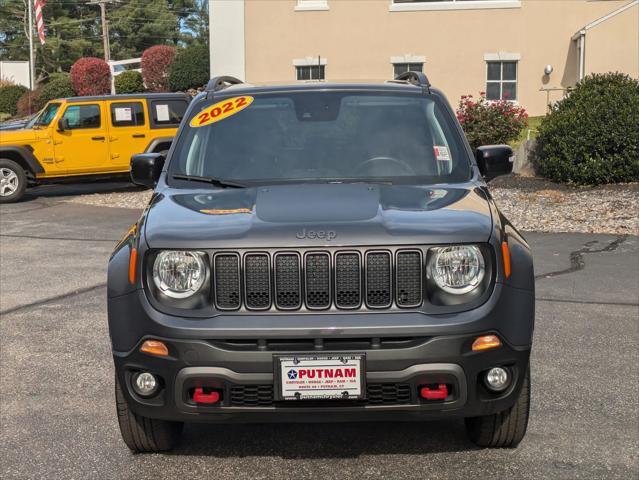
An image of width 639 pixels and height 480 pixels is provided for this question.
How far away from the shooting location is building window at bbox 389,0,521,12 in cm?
2750

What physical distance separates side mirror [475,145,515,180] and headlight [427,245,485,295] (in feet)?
4.92

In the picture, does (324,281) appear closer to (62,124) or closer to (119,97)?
(62,124)

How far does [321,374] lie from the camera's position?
12.7ft

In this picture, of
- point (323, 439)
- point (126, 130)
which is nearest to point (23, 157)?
point (126, 130)

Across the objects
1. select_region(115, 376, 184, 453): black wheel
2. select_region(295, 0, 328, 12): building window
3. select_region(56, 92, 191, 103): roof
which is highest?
select_region(295, 0, 328, 12): building window

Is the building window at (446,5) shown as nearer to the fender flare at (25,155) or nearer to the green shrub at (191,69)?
the green shrub at (191,69)

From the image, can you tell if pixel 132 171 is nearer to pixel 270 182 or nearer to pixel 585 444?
pixel 270 182

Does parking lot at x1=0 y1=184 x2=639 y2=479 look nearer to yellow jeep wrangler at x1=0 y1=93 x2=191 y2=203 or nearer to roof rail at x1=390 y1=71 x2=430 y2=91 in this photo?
roof rail at x1=390 y1=71 x2=430 y2=91

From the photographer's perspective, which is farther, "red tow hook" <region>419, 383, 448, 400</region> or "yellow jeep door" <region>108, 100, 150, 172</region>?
"yellow jeep door" <region>108, 100, 150, 172</region>

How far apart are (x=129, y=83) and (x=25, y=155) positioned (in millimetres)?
26733

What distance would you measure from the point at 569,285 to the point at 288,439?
481 cm

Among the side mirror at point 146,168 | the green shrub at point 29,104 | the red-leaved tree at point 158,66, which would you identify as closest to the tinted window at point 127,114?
the side mirror at point 146,168

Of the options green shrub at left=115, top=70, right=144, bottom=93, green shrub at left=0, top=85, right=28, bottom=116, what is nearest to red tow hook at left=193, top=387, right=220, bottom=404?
green shrub at left=115, top=70, right=144, bottom=93

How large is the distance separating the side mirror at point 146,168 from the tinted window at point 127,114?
12.6m
